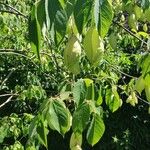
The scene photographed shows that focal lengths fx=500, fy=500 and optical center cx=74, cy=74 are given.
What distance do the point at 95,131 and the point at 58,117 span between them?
154 mm

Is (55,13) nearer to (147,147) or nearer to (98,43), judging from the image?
(98,43)

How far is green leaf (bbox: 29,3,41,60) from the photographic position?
106 centimetres

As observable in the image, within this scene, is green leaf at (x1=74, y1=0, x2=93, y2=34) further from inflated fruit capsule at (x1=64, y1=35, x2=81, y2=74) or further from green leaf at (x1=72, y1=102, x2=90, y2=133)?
green leaf at (x1=72, y1=102, x2=90, y2=133)

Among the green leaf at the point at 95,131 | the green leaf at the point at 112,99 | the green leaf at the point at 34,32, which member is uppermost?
the green leaf at the point at 34,32

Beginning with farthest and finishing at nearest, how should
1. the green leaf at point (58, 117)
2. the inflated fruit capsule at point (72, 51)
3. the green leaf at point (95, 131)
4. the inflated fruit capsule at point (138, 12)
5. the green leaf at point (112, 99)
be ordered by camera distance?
A: the green leaf at point (112, 99) < the inflated fruit capsule at point (138, 12) < the green leaf at point (95, 131) < the green leaf at point (58, 117) < the inflated fruit capsule at point (72, 51)

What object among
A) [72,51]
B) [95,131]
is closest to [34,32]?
[72,51]

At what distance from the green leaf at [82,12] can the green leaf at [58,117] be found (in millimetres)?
374

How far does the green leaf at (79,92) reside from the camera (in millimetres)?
1490

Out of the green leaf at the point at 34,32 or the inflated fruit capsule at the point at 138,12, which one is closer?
the green leaf at the point at 34,32

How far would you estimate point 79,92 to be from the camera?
5.05 feet

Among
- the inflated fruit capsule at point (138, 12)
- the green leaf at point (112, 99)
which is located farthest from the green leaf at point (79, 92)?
the green leaf at point (112, 99)

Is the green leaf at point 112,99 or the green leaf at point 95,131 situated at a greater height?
the green leaf at point 95,131

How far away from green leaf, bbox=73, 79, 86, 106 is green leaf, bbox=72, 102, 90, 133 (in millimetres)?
63

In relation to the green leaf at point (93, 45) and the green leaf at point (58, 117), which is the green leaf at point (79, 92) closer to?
the green leaf at point (58, 117)
